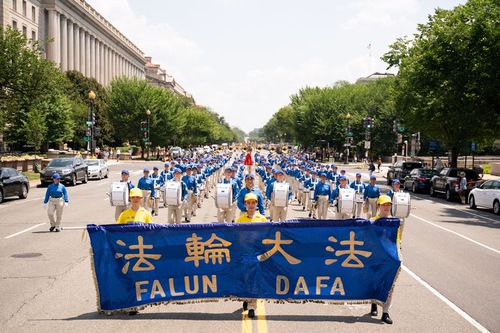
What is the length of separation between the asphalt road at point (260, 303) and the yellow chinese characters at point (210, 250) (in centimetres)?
83

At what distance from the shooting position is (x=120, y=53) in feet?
420

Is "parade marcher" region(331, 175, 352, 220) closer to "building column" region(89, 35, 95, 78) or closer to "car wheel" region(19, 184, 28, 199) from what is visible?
"car wheel" region(19, 184, 28, 199)

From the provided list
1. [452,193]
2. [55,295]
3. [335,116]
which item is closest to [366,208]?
[55,295]

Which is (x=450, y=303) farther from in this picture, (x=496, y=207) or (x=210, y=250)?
(x=496, y=207)

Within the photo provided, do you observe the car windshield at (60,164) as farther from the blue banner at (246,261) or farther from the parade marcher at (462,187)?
the blue banner at (246,261)

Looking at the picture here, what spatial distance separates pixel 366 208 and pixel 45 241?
354 inches

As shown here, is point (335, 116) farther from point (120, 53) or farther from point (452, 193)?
point (120, 53)

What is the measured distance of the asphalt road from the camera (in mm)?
7398

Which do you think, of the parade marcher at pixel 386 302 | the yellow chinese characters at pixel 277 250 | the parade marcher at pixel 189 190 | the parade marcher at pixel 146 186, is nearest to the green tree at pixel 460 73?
the parade marcher at pixel 189 190

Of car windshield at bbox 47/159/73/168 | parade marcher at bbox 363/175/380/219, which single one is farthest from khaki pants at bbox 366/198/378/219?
car windshield at bbox 47/159/73/168

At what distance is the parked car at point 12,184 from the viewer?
24203 millimetres

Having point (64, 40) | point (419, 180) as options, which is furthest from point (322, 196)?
point (64, 40)

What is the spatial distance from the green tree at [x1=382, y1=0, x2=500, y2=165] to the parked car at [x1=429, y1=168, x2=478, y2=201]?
8.89 ft

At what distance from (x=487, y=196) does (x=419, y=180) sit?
9.68 meters
